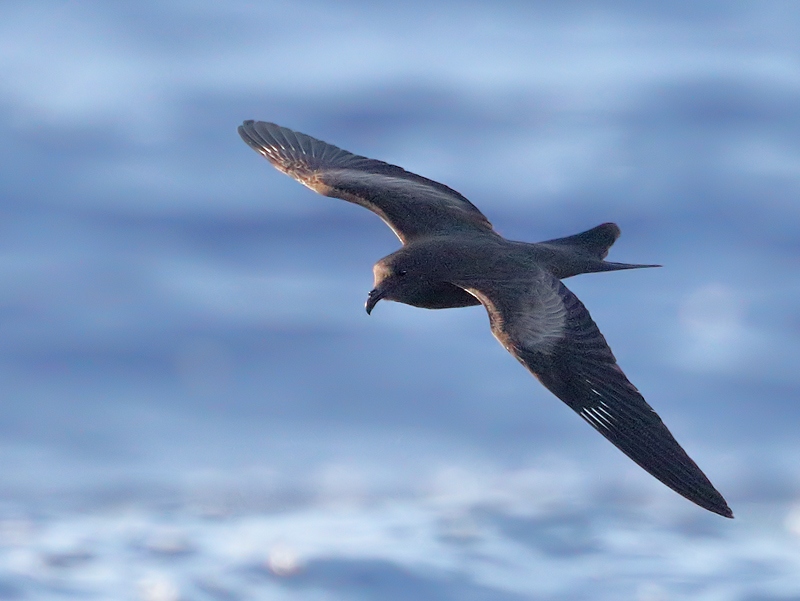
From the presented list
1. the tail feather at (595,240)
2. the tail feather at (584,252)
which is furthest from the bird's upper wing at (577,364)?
the tail feather at (595,240)

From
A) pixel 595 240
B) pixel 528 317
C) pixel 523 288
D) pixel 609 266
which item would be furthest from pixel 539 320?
pixel 595 240

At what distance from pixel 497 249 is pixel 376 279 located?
3.09 ft

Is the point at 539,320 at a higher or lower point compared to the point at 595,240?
lower

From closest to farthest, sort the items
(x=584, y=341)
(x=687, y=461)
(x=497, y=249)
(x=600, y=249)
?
(x=687, y=461)
(x=584, y=341)
(x=497, y=249)
(x=600, y=249)

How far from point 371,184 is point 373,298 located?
1559 millimetres

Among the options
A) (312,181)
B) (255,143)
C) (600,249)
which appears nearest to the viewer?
(600,249)

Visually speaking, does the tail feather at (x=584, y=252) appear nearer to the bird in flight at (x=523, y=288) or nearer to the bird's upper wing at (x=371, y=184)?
the bird in flight at (x=523, y=288)

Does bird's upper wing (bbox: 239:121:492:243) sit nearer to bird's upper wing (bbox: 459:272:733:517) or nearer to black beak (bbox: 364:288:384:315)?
black beak (bbox: 364:288:384:315)

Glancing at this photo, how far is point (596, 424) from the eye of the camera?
30.1ft

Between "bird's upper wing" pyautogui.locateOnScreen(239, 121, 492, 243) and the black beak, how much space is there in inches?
30.9

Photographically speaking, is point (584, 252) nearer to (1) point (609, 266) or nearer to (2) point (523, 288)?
(1) point (609, 266)

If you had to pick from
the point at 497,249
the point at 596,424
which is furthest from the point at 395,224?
the point at 596,424

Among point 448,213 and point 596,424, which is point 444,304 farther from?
point 596,424

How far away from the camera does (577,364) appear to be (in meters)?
9.41
